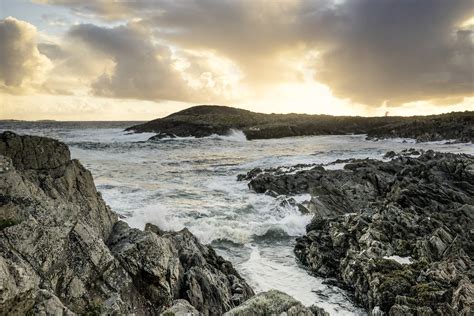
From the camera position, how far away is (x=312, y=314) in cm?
755

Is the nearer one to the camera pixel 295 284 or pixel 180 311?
pixel 180 311

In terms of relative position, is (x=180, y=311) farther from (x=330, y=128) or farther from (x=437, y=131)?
(x=330, y=128)

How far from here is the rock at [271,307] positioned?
7133 mm

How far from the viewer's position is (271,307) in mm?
7230

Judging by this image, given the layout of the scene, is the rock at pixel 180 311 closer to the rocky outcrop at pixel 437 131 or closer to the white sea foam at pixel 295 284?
the white sea foam at pixel 295 284

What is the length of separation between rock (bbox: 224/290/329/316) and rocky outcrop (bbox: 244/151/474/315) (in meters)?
4.44

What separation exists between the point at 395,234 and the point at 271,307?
1083 cm

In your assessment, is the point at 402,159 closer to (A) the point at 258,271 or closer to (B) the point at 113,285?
(A) the point at 258,271

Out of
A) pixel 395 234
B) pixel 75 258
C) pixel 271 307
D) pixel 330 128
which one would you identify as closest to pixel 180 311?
pixel 271 307

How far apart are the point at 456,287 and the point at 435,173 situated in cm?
1616

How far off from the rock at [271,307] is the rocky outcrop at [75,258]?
179 centimetres

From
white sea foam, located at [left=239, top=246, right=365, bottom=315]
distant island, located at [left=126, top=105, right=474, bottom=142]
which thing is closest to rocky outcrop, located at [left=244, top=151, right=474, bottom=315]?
white sea foam, located at [left=239, top=246, right=365, bottom=315]

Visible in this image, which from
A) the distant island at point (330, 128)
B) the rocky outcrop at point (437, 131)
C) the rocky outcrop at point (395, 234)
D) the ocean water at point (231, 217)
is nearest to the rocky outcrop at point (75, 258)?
the ocean water at point (231, 217)

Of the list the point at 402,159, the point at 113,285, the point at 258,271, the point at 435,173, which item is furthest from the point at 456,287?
the point at 402,159
